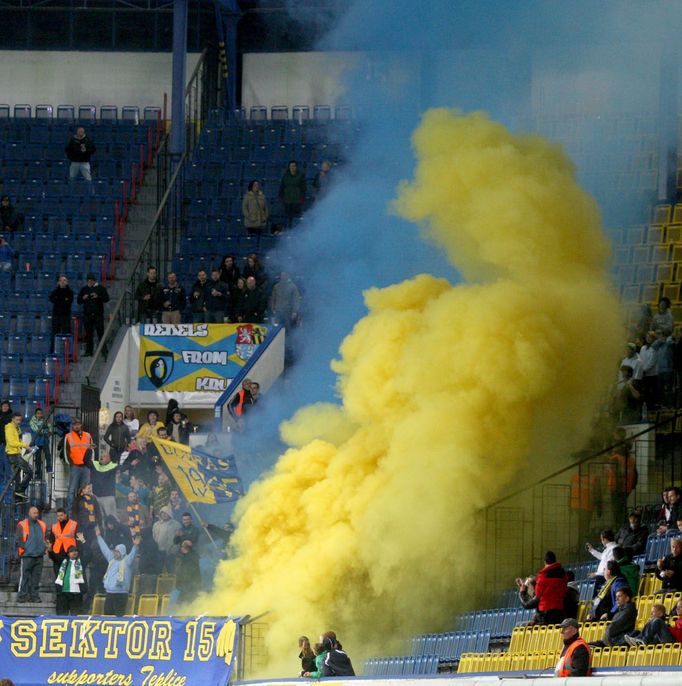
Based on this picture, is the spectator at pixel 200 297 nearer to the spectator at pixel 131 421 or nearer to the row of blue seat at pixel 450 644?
the spectator at pixel 131 421

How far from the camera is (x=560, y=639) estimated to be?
63.6 feet

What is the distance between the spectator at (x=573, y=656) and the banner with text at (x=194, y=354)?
15567mm

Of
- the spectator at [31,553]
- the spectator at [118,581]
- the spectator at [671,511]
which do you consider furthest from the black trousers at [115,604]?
the spectator at [671,511]

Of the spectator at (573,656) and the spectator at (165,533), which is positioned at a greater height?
the spectator at (165,533)

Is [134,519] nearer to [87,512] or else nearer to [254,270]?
[87,512]

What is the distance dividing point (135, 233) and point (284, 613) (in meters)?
14.2

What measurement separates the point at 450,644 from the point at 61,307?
13.1 m

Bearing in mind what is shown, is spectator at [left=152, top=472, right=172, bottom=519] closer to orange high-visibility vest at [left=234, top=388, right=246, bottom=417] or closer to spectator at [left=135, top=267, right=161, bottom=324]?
orange high-visibility vest at [left=234, top=388, right=246, bottom=417]

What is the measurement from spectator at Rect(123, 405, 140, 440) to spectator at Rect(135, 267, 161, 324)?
307 cm

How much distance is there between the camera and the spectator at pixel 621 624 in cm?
1788

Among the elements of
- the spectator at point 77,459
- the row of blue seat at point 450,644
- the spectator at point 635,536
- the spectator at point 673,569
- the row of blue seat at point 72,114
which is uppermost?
the row of blue seat at point 72,114

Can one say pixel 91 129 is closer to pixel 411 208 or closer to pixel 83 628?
pixel 411 208

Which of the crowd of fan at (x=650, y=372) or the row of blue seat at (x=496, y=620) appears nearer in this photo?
the row of blue seat at (x=496, y=620)

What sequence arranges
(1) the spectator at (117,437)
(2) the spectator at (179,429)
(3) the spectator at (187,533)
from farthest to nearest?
(2) the spectator at (179,429) → (1) the spectator at (117,437) → (3) the spectator at (187,533)
